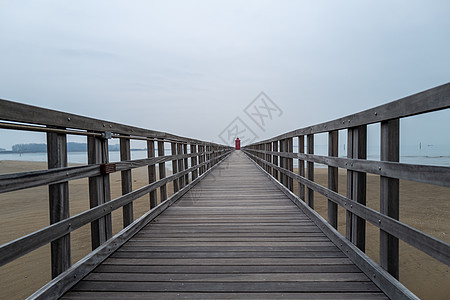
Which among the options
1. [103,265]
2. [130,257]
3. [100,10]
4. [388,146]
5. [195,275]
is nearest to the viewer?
[388,146]

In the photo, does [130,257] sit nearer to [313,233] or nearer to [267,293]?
[267,293]

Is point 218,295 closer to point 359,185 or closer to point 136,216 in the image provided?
point 359,185

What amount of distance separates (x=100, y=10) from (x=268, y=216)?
12608mm

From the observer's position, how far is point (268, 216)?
3469 mm

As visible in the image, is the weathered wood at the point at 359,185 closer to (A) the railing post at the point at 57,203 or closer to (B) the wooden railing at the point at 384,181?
→ (B) the wooden railing at the point at 384,181

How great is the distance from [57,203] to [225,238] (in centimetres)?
153

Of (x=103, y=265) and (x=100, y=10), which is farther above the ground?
(x=100, y=10)

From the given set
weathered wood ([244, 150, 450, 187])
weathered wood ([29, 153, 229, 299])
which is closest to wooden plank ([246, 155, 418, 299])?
weathered wood ([244, 150, 450, 187])

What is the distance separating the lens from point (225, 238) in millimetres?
2646

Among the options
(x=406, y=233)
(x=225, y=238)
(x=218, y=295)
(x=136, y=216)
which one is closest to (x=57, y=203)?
(x=218, y=295)

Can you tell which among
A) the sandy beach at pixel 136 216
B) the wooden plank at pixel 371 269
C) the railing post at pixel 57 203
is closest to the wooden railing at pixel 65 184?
the railing post at pixel 57 203

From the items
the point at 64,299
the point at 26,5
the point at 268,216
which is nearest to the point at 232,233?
the point at 268,216

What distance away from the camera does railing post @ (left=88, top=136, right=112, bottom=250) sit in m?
2.16

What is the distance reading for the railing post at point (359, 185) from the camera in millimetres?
2047
